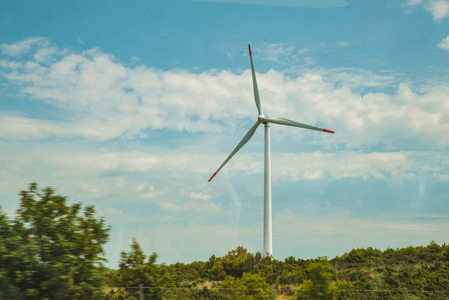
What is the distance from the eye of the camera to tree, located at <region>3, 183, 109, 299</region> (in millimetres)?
10945

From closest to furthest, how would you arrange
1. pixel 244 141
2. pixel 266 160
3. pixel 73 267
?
pixel 73 267, pixel 266 160, pixel 244 141

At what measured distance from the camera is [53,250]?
37.7 feet

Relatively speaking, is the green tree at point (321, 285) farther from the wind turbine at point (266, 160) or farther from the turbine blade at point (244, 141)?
the turbine blade at point (244, 141)

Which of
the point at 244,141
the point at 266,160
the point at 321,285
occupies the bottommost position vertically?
the point at 321,285

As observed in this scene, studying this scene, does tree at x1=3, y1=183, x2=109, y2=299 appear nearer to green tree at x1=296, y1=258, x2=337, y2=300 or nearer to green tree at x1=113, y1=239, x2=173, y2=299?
green tree at x1=113, y1=239, x2=173, y2=299

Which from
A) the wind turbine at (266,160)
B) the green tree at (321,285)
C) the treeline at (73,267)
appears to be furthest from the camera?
the wind turbine at (266,160)

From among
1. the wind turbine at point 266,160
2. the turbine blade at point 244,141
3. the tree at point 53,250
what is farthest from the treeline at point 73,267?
the turbine blade at point 244,141

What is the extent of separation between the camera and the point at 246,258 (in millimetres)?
34156

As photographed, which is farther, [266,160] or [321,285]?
[266,160]

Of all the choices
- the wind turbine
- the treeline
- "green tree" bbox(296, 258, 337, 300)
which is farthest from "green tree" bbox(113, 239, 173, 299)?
the wind turbine

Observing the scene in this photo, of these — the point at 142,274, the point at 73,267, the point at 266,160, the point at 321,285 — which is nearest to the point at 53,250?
the point at 73,267

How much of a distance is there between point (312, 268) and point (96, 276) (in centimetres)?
599

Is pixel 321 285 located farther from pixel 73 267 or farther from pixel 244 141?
pixel 244 141

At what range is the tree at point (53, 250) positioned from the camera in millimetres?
10945
